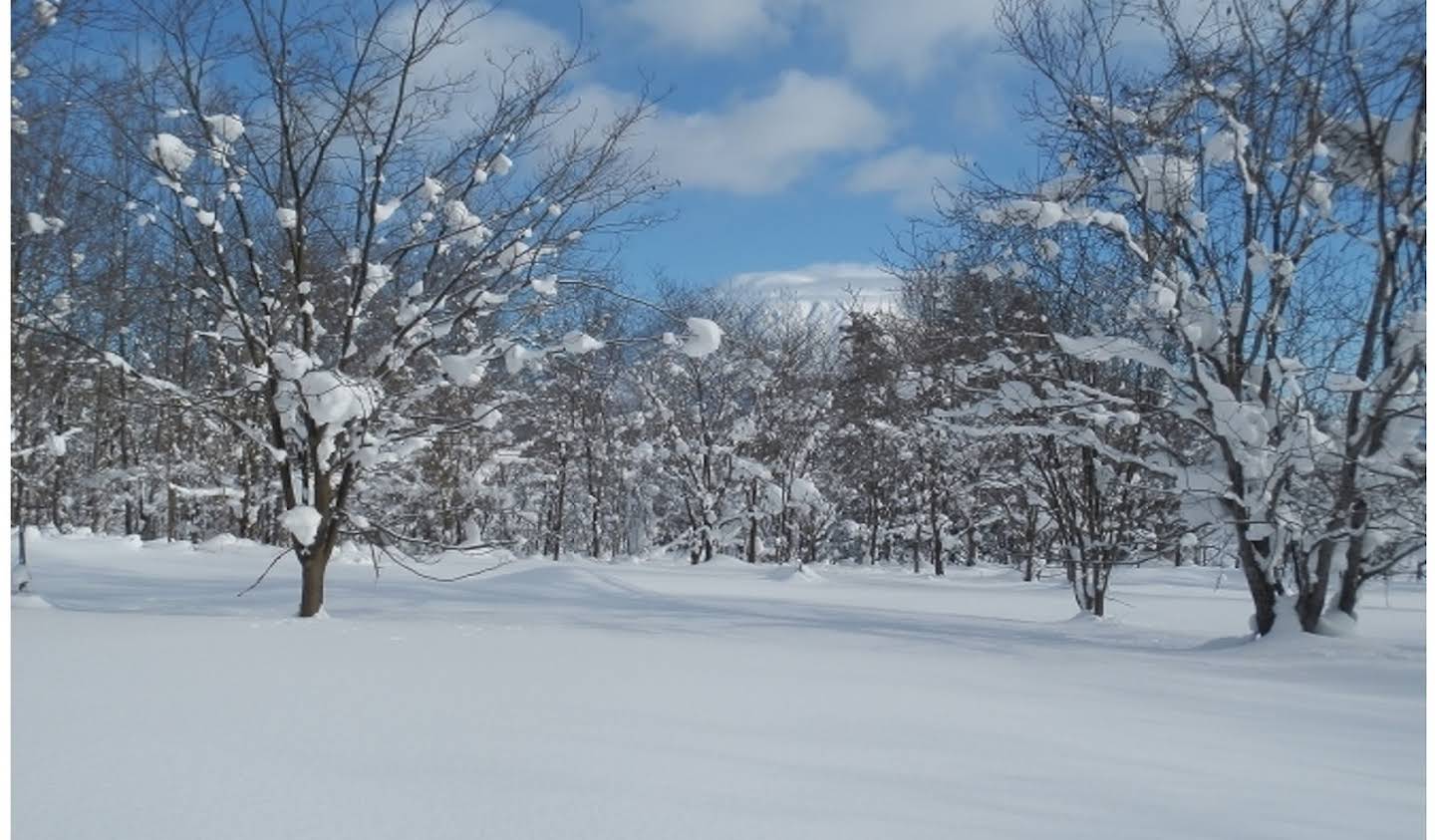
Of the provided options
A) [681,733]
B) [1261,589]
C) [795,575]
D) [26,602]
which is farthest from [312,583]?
[795,575]

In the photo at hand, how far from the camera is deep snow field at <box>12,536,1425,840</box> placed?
2221mm

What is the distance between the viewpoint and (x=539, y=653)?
4504 millimetres

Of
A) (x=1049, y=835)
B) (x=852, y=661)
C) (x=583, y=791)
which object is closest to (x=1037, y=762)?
(x=1049, y=835)

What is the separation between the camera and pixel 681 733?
2996 mm

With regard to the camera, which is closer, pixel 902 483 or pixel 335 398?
pixel 335 398

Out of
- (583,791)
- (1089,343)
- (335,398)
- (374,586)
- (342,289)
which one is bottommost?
(374,586)

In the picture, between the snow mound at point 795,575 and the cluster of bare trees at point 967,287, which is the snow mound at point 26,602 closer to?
the cluster of bare trees at point 967,287

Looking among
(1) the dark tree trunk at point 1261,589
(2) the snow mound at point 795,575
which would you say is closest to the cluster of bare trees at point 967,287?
(1) the dark tree trunk at point 1261,589

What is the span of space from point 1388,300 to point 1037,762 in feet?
15.9

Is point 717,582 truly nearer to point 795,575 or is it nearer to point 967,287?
point 795,575

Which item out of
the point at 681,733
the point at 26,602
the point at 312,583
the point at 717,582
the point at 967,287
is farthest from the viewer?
the point at 717,582

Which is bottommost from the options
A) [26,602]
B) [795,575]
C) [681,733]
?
[795,575]

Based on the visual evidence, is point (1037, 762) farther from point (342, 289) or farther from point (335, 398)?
point (342, 289)

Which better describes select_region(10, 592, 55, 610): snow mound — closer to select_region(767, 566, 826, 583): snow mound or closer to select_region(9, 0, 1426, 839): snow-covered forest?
select_region(9, 0, 1426, 839): snow-covered forest
